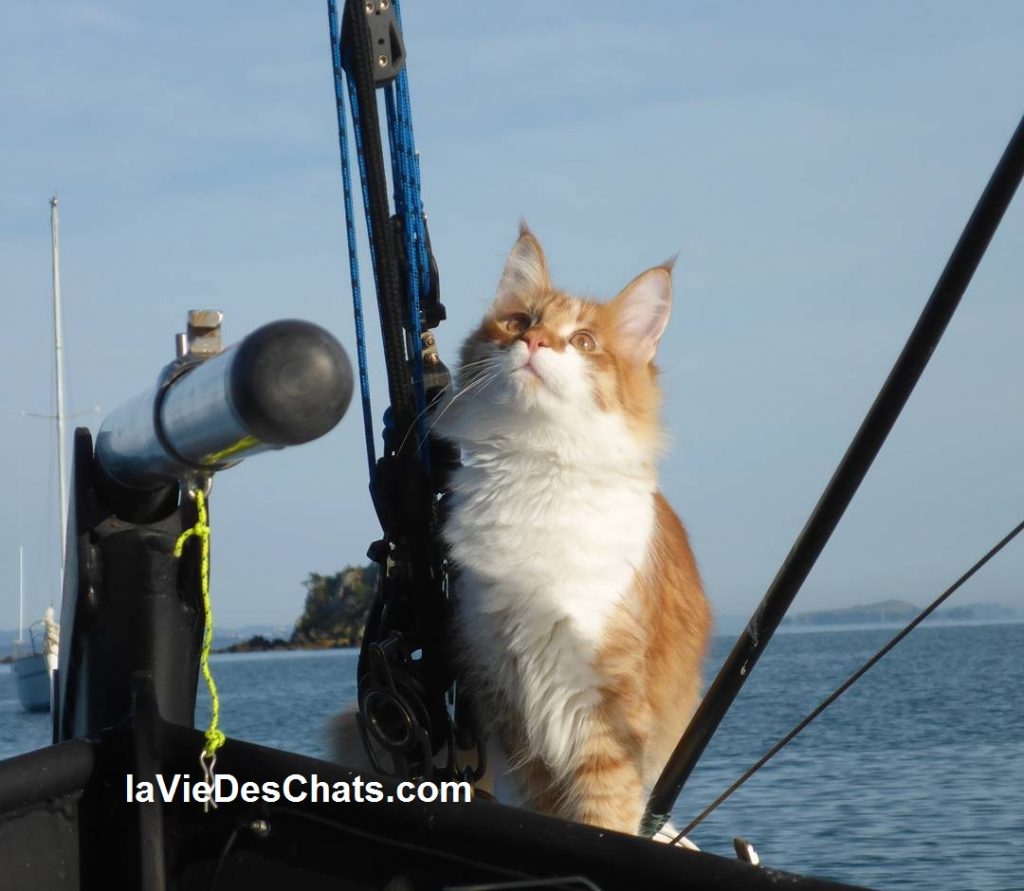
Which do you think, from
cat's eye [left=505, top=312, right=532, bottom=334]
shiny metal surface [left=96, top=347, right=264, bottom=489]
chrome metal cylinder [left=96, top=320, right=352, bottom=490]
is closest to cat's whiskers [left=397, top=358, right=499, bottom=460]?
cat's eye [left=505, top=312, right=532, bottom=334]

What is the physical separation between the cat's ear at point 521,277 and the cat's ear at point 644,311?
193 millimetres

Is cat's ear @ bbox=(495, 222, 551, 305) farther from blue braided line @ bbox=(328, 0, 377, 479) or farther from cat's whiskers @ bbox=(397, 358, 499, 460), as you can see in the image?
blue braided line @ bbox=(328, 0, 377, 479)

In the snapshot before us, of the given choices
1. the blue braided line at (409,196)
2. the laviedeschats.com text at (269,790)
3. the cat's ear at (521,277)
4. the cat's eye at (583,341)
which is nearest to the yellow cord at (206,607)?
the laviedeschats.com text at (269,790)

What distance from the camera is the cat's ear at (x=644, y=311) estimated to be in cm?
255

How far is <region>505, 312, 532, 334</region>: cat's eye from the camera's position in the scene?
2.69 m

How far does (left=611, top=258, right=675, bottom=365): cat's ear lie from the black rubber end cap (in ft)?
5.57

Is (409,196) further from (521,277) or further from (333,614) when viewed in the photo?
(333,614)

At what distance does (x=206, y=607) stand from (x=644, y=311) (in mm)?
1422

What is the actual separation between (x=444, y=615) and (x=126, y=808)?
3.36 feet

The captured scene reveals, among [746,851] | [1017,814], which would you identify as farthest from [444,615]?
[1017,814]

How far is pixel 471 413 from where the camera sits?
2504 mm

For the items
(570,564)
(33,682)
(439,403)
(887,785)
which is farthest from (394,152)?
(33,682)

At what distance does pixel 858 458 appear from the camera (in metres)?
1.59

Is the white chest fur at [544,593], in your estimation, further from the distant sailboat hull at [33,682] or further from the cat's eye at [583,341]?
the distant sailboat hull at [33,682]
